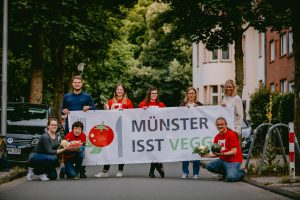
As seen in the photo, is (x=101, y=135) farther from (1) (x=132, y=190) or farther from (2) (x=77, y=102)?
(1) (x=132, y=190)

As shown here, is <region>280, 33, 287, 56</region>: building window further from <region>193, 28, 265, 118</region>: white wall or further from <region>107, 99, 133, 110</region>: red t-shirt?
<region>107, 99, 133, 110</region>: red t-shirt

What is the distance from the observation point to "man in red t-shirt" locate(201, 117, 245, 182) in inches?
616

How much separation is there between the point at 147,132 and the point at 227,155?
260cm

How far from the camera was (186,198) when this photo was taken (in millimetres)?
11953

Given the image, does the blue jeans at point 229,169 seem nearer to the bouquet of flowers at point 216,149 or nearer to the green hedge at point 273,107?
the bouquet of flowers at point 216,149

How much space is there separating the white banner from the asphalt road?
1298 millimetres

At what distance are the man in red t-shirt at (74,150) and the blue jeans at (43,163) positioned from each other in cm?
28

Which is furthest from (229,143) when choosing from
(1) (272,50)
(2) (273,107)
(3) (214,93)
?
(3) (214,93)

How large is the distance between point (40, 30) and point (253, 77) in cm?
2634

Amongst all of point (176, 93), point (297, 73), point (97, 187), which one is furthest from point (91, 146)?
point (176, 93)

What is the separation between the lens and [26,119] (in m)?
21.9

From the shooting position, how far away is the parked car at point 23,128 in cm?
2023

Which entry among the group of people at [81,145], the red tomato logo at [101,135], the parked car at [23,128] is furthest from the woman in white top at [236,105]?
the parked car at [23,128]

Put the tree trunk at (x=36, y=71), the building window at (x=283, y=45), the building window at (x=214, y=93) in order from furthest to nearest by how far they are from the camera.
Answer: the building window at (x=214, y=93)
the building window at (x=283, y=45)
the tree trunk at (x=36, y=71)
